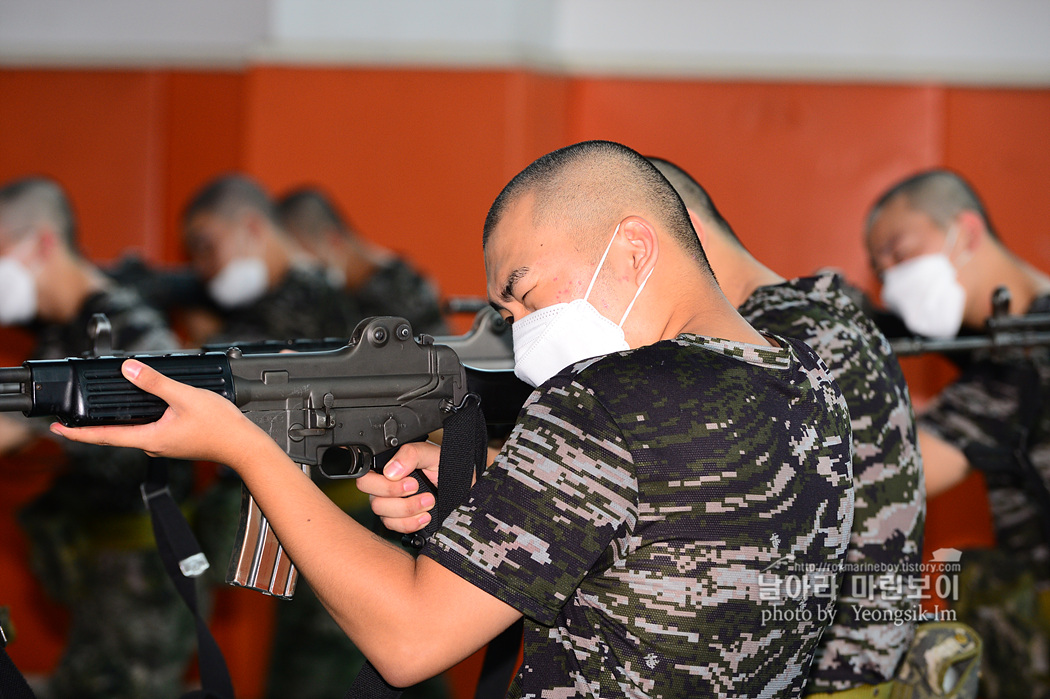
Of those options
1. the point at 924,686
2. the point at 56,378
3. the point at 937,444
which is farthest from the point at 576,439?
the point at 937,444

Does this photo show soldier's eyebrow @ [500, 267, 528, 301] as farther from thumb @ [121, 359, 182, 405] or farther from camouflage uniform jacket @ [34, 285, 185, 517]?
camouflage uniform jacket @ [34, 285, 185, 517]

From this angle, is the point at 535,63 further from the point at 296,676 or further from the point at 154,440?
the point at 154,440

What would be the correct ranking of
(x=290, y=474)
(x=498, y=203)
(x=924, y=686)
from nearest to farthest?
1. (x=290, y=474)
2. (x=498, y=203)
3. (x=924, y=686)

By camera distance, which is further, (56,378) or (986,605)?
(986,605)

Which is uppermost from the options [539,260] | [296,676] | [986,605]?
[539,260]

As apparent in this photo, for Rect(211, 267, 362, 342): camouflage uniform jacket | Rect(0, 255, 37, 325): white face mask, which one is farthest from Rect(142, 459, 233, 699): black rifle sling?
Rect(0, 255, 37, 325): white face mask

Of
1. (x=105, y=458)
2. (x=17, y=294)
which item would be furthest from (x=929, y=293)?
(x=17, y=294)

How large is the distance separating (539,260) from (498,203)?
11 cm

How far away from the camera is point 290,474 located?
1.24m

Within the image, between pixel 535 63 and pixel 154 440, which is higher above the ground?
pixel 535 63

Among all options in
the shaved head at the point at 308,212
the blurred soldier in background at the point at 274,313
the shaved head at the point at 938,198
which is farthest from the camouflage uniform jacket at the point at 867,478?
the shaved head at the point at 308,212

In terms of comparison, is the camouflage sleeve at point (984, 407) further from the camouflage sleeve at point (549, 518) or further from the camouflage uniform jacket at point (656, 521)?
the camouflage sleeve at point (549, 518)

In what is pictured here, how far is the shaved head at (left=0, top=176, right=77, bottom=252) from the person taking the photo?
3836mm

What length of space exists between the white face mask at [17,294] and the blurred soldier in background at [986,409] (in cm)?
297
